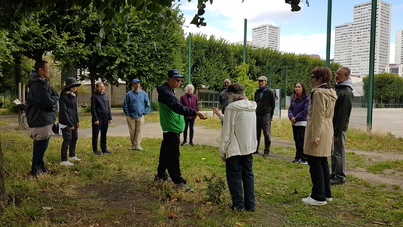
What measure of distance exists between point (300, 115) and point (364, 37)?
10.4m

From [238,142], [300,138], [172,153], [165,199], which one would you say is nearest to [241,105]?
[238,142]

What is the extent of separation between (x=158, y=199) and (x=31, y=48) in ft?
55.9

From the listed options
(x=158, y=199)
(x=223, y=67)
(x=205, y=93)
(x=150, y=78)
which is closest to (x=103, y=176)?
(x=158, y=199)

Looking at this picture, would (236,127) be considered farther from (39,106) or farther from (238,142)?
(39,106)

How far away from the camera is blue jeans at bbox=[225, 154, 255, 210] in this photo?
419cm

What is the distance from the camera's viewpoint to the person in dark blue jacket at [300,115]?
7539 millimetres

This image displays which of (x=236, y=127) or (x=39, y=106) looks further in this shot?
(x=39, y=106)

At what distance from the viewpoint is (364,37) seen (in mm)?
15562

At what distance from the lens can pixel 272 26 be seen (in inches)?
6398

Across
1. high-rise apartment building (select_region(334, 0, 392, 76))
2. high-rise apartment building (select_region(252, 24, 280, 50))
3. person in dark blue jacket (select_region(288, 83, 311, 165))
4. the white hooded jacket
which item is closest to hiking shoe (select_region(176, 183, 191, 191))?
the white hooded jacket

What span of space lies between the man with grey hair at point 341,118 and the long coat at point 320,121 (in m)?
0.88

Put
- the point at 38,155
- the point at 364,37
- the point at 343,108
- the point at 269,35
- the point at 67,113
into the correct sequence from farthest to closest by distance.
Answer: the point at 269,35
the point at 364,37
the point at 67,113
the point at 38,155
the point at 343,108

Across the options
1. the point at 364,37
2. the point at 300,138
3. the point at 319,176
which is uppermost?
the point at 364,37

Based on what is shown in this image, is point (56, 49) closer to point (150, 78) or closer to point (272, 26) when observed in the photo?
point (150, 78)
